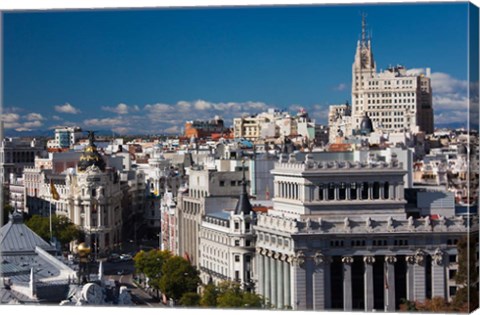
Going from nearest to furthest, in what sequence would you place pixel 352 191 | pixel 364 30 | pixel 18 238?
pixel 364 30
pixel 352 191
pixel 18 238

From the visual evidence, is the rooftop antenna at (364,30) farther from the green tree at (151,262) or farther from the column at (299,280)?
the green tree at (151,262)

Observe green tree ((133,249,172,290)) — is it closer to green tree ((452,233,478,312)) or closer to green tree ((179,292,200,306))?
green tree ((179,292,200,306))

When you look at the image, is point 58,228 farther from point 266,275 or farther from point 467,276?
point 467,276

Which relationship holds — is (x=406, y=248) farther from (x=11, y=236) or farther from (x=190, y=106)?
(x=11, y=236)

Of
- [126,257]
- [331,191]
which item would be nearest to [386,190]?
[331,191]

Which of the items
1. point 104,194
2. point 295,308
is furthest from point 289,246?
point 104,194

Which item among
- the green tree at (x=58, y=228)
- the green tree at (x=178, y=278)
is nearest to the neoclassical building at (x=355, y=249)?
the green tree at (x=178, y=278)
